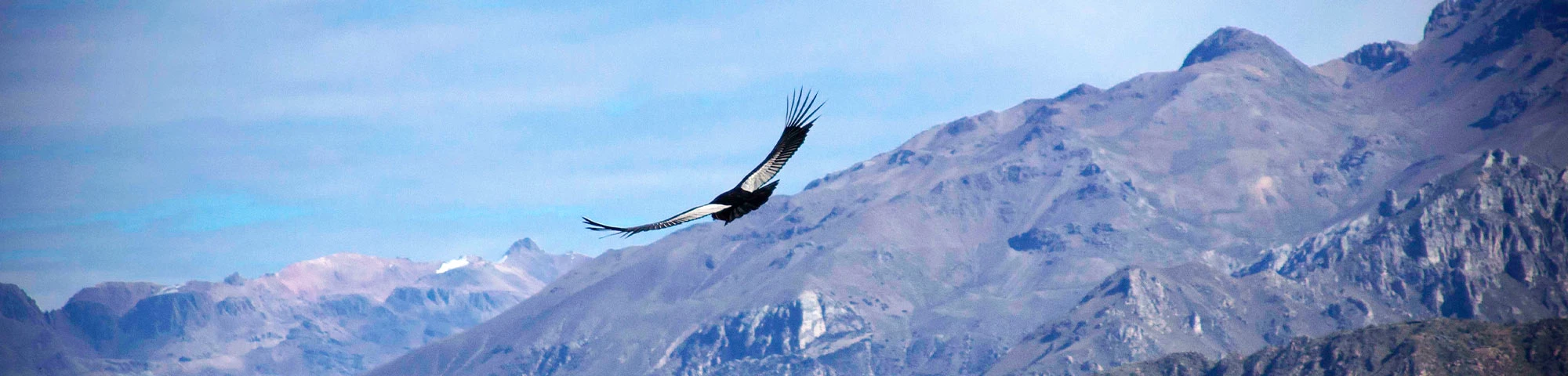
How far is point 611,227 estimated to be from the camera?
77.8 meters

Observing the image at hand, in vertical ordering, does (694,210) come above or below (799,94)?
below

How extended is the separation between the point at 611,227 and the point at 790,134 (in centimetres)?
1285

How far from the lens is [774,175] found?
3346 inches

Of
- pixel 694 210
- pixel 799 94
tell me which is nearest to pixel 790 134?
pixel 799 94

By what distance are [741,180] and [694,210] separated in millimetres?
3907

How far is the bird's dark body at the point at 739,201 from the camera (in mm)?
82562

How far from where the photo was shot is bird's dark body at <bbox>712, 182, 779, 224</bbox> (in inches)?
3250

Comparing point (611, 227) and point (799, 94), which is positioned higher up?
point (799, 94)

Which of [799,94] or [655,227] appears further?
[799,94]

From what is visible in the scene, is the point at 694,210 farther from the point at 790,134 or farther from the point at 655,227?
the point at 790,134

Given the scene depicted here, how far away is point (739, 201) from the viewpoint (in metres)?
83.1

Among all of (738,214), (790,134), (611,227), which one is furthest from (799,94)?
(611,227)

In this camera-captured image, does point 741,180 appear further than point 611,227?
Yes

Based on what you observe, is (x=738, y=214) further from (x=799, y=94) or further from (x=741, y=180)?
(x=799, y=94)
